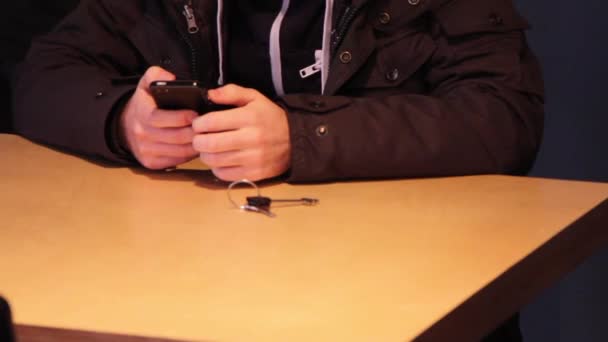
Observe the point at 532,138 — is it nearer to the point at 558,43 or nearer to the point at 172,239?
the point at 172,239

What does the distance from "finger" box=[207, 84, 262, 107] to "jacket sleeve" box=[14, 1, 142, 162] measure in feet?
0.68

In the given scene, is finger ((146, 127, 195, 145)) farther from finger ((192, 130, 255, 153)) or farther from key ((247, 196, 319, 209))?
key ((247, 196, 319, 209))

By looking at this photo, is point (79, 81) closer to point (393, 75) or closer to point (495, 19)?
point (393, 75)

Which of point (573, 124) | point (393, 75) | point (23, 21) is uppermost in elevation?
point (393, 75)

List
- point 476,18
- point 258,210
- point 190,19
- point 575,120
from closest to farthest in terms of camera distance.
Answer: point 258,210 → point 476,18 → point 190,19 → point 575,120

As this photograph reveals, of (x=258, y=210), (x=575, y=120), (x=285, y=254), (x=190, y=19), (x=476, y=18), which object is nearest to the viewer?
(x=285, y=254)

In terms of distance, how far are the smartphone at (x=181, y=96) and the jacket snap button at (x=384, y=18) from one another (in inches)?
12.5

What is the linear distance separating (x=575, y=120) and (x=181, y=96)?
41.9 inches

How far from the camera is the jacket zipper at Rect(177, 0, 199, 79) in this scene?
4.66 feet

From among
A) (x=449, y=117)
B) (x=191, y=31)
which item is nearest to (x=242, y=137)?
(x=449, y=117)

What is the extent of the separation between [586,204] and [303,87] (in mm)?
557

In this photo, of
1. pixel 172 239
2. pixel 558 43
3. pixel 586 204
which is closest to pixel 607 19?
pixel 558 43

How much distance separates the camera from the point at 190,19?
1424 millimetres

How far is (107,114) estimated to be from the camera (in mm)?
1289
